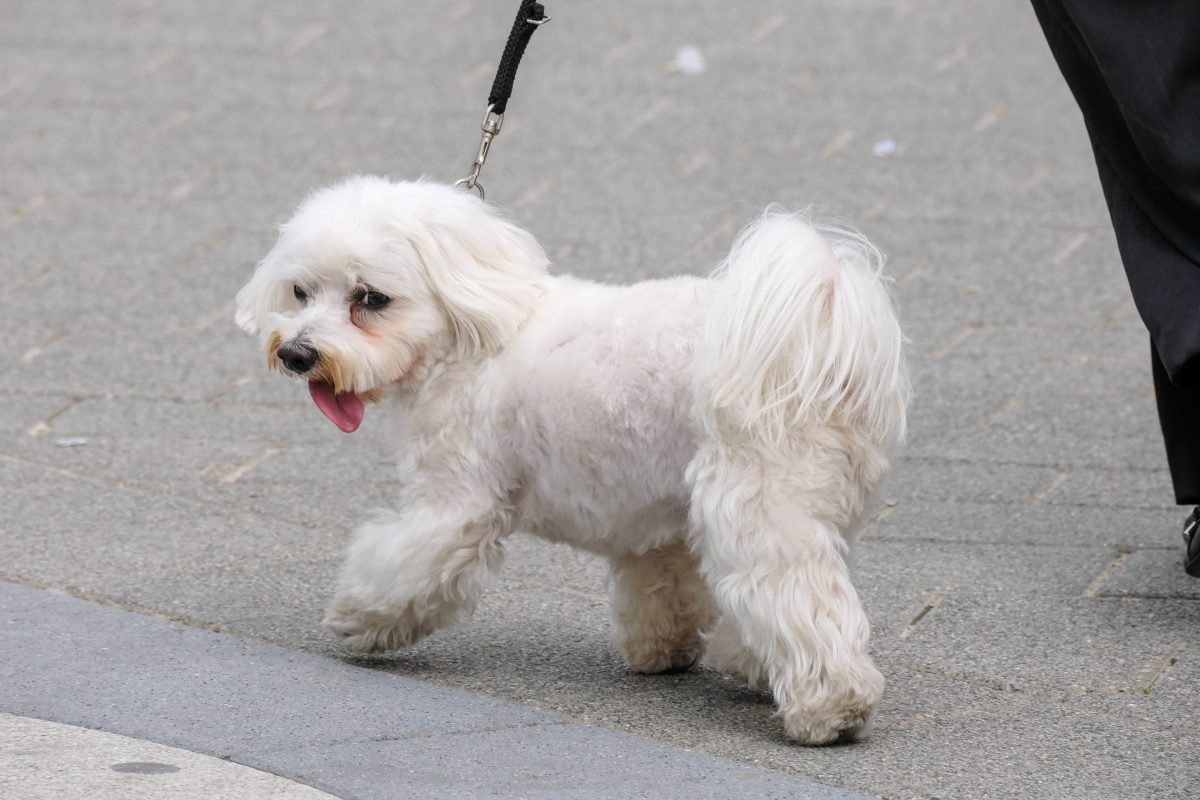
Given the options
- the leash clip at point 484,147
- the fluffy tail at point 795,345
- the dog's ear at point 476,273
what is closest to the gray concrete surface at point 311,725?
the fluffy tail at point 795,345

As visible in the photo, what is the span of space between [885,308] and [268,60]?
6.47 meters

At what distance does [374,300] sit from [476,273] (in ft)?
0.74

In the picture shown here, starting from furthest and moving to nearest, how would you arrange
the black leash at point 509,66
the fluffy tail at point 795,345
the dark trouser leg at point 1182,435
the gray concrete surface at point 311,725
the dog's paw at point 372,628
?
the dark trouser leg at point 1182,435 → the black leash at point 509,66 → the dog's paw at point 372,628 → the fluffy tail at point 795,345 → the gray concrete surface at point 311,725

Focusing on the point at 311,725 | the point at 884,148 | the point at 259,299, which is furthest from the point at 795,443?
the point at 884,148

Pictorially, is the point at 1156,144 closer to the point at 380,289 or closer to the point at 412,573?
the point at 380,289

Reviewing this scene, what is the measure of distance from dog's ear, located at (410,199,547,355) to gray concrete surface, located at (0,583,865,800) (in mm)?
793

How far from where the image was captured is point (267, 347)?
3.55 meters

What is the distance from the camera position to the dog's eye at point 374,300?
3.54 meters

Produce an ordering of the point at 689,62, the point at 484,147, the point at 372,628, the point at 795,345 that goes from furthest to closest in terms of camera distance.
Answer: the point at 689,62 → the point at 484,147 → the point at 372,628 → the point at 795,345

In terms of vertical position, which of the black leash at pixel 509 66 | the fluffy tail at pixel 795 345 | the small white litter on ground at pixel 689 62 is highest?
the black leash at pixel 509 66

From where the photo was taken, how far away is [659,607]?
373 centimetres

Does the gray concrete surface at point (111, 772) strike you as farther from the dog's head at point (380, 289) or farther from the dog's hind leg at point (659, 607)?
the dog's hind leg at point (659, 607)

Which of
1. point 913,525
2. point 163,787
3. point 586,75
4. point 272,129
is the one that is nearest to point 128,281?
point 272,129

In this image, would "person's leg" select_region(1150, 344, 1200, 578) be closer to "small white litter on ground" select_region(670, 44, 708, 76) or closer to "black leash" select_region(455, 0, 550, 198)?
"black leash" select_region(455, 0, 550, 198)
